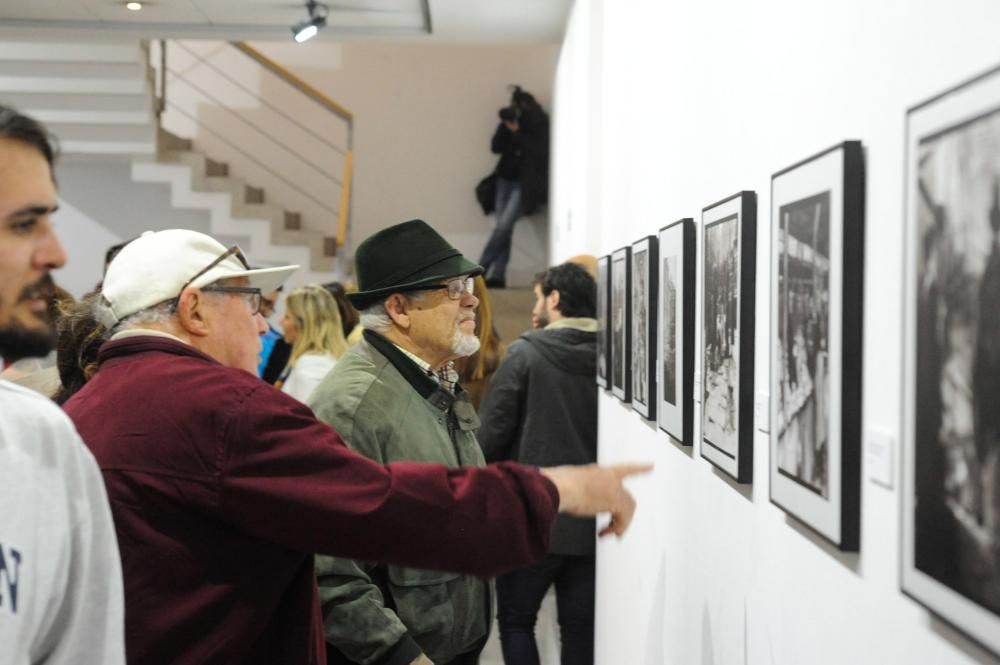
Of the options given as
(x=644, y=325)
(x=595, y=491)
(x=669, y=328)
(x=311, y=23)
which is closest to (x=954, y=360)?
(x=595, y=491)

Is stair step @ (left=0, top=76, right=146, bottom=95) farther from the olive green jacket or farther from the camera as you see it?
the olive green jacket

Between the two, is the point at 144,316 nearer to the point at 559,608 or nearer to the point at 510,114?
the point at 559,608

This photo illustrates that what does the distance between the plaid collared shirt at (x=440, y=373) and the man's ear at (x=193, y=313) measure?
2.54 feet

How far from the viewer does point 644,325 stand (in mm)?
3447

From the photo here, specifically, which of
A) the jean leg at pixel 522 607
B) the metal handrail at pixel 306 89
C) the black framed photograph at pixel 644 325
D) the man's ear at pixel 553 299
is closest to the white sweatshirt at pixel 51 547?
the black framed photograph at pixel 644 325

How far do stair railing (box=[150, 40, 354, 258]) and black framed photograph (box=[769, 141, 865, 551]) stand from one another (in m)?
11.1

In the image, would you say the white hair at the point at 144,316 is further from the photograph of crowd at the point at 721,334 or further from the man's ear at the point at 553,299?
the man's ear at the point at 553,299

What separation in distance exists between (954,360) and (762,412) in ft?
2.87

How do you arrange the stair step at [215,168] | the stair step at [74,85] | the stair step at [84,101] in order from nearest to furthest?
the stair step at [74,85], the stair step at [84,101], the stair step at [215,168]

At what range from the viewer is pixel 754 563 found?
2.19 meters

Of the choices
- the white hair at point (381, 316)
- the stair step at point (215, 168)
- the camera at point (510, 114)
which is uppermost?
the camera at point (510, 114)

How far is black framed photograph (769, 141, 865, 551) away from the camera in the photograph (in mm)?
1582

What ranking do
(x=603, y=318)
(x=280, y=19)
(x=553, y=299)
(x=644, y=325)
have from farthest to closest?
1. (x=280, y=19)
2. (x=553, y=299)
3. (x=603, y=318)
4. (x=644, y=325)

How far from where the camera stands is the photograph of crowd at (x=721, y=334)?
2232mm
